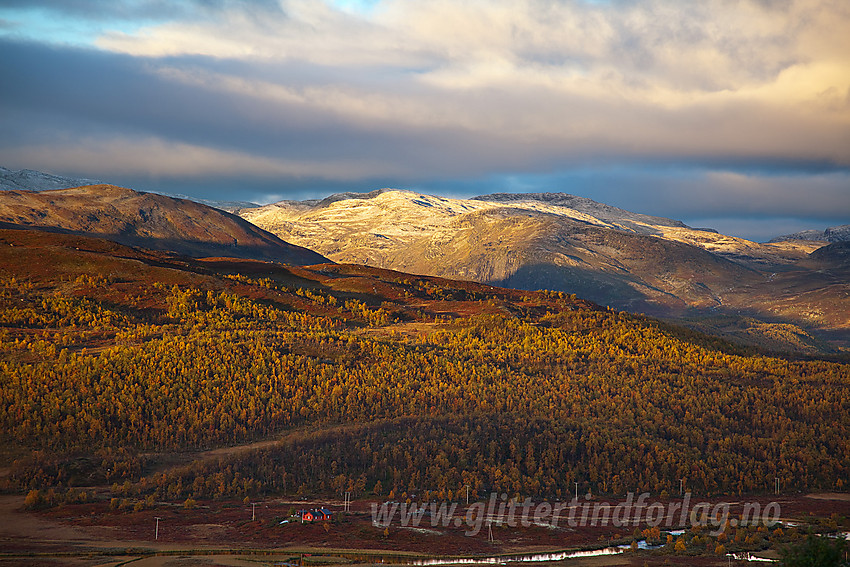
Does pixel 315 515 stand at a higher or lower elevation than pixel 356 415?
lower

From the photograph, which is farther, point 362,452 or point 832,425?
point 832,425

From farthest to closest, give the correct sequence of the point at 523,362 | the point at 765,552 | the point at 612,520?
the point at 523,362
the point at 612,520
the point at 765,552

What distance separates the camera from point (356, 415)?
515ft

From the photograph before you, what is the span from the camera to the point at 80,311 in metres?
188

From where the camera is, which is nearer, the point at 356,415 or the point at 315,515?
the point at 315,515

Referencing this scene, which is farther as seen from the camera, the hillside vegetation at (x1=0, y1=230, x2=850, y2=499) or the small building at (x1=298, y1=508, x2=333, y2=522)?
the hillside vegetation at (x1=0, y1=230, x2=850, y2=499)

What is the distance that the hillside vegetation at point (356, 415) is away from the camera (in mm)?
131750

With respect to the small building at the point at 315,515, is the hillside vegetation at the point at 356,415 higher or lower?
higher

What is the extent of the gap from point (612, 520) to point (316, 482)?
4798cm

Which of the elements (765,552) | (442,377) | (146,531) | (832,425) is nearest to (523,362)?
(442,377)

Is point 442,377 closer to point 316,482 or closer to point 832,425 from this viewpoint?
point 316,482

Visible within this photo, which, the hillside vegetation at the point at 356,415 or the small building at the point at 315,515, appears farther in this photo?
the hillside vegetation at the point at 356,415

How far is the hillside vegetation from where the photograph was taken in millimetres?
131750

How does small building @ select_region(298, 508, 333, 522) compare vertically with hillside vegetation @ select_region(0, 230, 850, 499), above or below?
below
